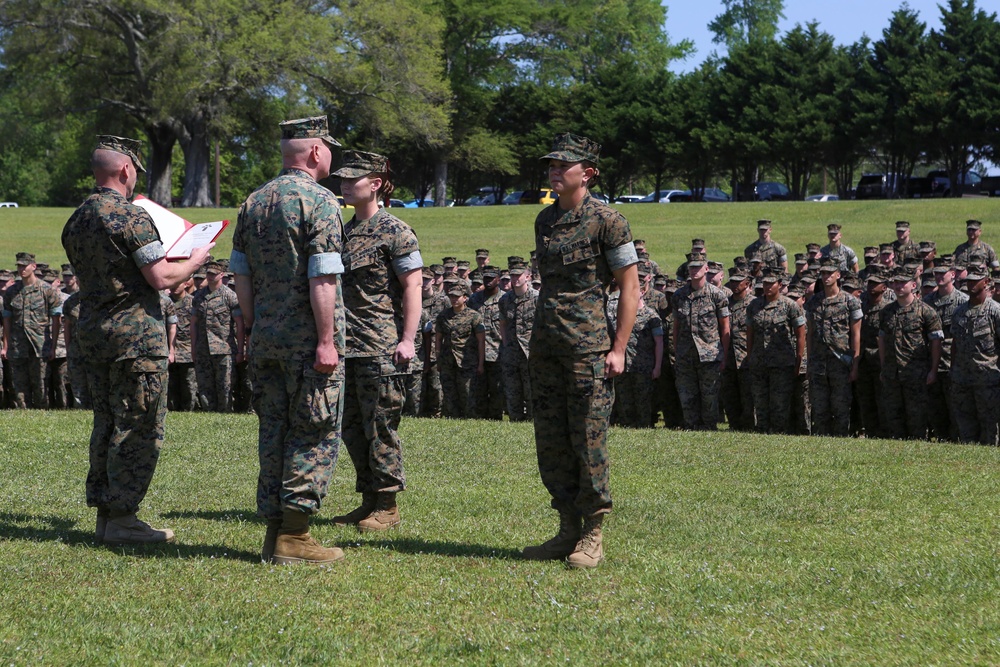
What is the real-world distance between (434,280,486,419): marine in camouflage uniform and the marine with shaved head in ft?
30.0

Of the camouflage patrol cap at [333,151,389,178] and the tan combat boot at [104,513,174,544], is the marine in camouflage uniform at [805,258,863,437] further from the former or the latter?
the tan combat boot at [104,513,174,544]

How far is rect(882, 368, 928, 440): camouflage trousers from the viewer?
13.2m

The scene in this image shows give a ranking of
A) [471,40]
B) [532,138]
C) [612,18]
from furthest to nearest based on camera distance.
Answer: [612,18], [471,40], [532,138]

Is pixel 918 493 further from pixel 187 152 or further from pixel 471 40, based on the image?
pixel 471 40

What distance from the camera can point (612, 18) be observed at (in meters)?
68.9

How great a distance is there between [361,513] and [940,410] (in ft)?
28.5

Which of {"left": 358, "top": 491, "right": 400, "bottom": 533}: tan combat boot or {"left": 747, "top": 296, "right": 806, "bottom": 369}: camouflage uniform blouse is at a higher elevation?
{"left": 747, "top": 296, "right": 806, "bottom": 369}: camouflage uniform blouse

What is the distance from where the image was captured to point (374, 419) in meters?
6.91

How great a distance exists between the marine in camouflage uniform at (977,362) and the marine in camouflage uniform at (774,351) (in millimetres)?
1776

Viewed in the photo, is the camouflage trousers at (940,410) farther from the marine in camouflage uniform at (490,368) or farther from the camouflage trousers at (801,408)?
the marine in camouflage uniform at (490,368)

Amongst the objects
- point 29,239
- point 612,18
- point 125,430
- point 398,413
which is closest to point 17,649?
point 125,430

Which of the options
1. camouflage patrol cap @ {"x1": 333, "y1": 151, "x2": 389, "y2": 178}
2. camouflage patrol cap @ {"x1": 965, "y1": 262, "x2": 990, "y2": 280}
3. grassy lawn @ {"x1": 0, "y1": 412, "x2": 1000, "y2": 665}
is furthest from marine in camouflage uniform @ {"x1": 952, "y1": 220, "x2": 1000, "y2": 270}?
camouflage patrol cap @ {"x1": 333, "y1": 151, "x2": 389, "y2": 178}

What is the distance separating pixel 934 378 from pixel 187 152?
43.1m

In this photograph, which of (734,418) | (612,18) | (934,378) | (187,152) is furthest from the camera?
(612,18)
